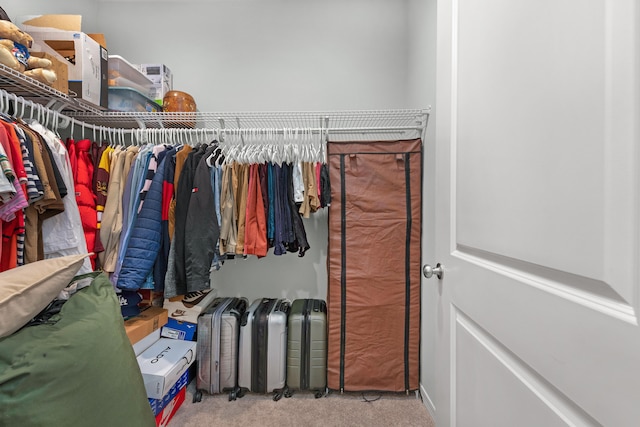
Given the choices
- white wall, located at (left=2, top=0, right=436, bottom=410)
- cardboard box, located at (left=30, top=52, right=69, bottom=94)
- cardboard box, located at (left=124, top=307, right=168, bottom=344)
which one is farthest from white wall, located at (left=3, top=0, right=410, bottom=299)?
cardboard box, located at (left=30, top=52, right=69, bottom=94)

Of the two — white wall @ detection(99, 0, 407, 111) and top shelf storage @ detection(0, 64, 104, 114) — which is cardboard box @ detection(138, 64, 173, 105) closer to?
white wall @ detection(99, 0, 407, 111)

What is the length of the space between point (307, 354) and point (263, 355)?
11.3 inches

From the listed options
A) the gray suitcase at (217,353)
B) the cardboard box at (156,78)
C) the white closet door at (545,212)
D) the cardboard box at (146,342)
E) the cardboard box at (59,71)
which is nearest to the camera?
the white closet door at (545,212)

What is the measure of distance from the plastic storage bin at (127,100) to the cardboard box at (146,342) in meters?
1.50

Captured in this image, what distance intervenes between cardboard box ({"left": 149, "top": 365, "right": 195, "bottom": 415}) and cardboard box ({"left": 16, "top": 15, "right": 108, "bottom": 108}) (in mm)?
1773

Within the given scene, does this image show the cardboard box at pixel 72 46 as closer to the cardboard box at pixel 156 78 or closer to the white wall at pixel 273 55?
the cardboard box at pixel 156 78

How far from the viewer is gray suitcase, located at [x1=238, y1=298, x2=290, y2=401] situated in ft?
5.52

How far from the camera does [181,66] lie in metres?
2.13

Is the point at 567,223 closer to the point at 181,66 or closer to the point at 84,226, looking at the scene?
the point at 84,226

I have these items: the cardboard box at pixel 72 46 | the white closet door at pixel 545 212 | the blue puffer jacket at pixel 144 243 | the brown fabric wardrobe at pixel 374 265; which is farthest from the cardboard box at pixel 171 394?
the cardboard box at pixel 72 46

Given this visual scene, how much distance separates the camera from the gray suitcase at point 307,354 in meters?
1.69

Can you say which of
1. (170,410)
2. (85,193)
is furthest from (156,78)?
(170,410)

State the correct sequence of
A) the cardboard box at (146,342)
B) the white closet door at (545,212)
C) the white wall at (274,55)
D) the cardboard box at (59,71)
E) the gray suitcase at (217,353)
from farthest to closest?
the white wall at (274,55) → the gray suitcase at (217,353) → the cardboard box at (146,342) → the cardboard box at (59,71) → the white closet door at (545,212)

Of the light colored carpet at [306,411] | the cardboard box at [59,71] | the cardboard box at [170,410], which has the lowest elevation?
the light colored carpet at [306,411]
